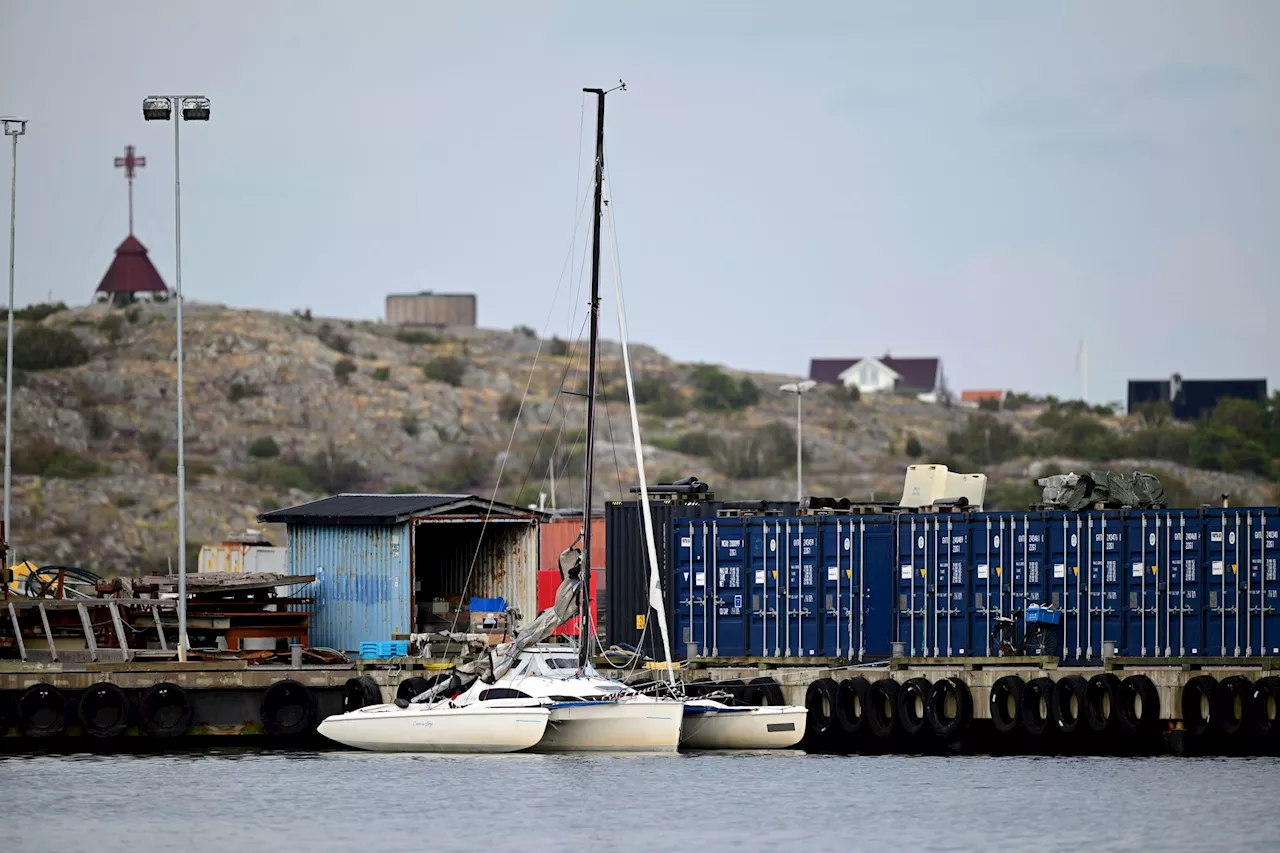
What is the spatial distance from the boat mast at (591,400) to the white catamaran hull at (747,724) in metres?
2.84

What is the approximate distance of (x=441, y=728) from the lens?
46594 millimetres

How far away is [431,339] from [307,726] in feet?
414

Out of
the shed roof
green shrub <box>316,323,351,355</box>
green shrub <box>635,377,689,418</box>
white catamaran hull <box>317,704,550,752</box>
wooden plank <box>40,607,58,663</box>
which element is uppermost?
green shrub <box>316,323,351,355</box>

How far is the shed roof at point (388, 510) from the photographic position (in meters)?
57.9

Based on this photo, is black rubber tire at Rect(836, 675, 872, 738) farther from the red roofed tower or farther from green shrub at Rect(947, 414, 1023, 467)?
the red roofed tower

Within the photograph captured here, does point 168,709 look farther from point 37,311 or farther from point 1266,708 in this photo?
point 37,311

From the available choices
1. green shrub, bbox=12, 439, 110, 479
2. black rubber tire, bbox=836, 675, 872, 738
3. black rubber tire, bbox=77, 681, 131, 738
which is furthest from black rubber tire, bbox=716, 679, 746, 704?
green shrub, bbox=12, 439, 110, 479

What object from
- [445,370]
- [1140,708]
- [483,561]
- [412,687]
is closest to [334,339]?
[445,370]

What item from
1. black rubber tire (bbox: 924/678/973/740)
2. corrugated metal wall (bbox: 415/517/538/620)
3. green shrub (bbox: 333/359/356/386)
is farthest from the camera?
green shrub (bbox: 333/359/356/386)

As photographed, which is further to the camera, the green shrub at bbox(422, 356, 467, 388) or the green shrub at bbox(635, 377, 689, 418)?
the green shrub at bbox(635, 377, 689, 418)

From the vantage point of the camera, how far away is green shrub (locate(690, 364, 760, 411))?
6791 inches

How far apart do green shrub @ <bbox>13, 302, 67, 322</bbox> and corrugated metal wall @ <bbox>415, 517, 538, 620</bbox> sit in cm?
10424

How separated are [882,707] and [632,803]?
28.9ft

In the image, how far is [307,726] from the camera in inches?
1993
